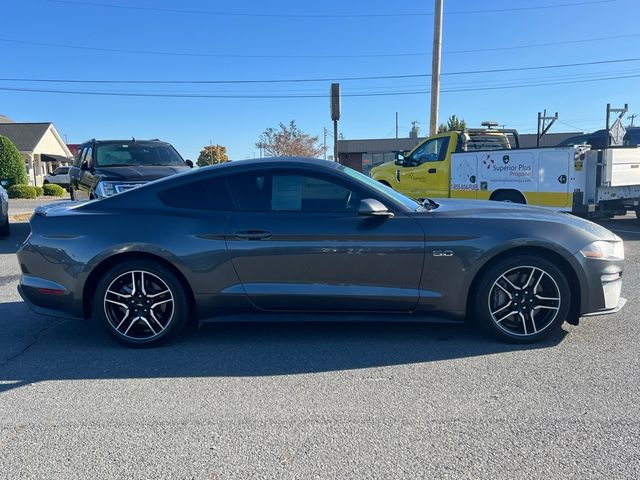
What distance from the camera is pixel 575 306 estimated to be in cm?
407

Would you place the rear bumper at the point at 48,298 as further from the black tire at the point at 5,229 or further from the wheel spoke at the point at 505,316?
the black tire at the point at 5,229

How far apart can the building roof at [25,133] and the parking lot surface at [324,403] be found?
1707 inches

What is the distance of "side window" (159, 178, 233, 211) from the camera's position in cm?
420

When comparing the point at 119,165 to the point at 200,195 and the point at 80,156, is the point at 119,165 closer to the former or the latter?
the point at 80,156

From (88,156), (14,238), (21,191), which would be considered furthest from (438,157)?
(21,191)

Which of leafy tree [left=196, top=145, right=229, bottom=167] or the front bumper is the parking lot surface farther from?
leafy tree [left=196, top=145, right=229, bottom=167]

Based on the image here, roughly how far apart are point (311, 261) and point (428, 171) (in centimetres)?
820

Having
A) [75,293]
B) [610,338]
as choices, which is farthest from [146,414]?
[610,338]

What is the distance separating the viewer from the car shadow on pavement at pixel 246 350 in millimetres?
3736

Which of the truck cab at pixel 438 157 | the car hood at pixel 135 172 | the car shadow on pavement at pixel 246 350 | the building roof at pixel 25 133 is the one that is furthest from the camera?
the building roof at pixel 25 133

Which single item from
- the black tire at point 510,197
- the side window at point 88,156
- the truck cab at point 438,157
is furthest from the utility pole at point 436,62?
the side window at point 88,156

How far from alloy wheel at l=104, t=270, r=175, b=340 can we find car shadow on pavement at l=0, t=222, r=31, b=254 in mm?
4885

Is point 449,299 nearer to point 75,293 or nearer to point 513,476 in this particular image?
point 513,476

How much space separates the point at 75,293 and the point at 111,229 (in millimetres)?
611
